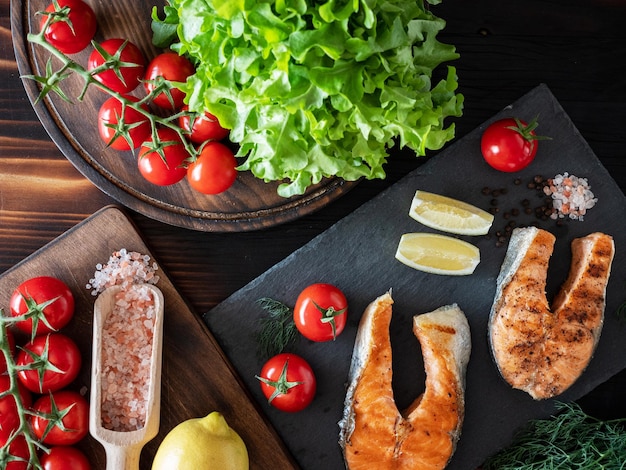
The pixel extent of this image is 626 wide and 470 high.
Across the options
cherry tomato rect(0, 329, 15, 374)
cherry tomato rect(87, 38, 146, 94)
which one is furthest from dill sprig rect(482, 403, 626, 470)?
cherry tomato rect(87, 38, 146, 94)

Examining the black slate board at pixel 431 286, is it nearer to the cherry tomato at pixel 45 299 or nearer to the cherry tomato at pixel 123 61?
the cherry tomato at pixel 45 299

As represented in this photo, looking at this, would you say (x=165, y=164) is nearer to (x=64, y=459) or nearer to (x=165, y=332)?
A: (x=165, y=332)

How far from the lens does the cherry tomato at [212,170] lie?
2383 mm

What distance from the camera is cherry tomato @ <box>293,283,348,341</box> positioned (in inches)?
97.7

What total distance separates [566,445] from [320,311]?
1118 mm

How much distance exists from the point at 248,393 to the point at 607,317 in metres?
1.45

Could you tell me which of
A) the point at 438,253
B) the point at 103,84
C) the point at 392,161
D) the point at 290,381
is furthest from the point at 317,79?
the point at 290,381

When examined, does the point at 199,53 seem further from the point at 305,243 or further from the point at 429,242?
the point at 429,242

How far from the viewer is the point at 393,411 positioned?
2.56m

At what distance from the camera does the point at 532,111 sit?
2.68 meters

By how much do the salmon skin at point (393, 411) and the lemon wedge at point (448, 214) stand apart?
0.36m

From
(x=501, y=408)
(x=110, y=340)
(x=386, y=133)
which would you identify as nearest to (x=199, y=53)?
(x=386, y=133)

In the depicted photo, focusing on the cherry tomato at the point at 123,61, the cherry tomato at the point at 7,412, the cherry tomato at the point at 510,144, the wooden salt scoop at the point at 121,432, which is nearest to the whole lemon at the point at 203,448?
the wooden salt scoop at the point at 121,432

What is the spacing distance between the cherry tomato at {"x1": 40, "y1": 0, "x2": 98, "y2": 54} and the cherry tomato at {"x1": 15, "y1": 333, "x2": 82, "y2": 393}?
3.43ft
